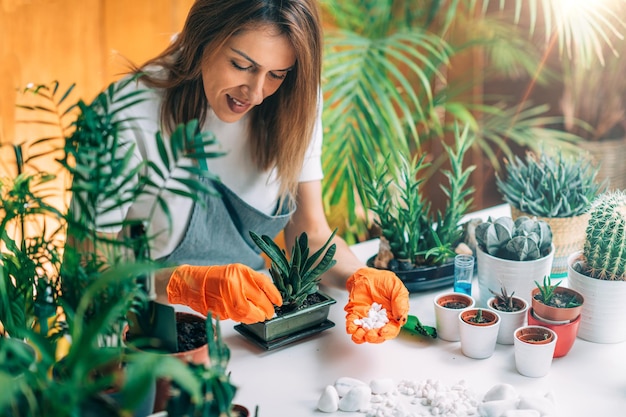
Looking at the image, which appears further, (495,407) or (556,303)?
(556,303)

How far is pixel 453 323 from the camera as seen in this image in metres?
1.37

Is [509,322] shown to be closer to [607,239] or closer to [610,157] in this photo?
[607,239]

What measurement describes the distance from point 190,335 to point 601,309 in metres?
0.80

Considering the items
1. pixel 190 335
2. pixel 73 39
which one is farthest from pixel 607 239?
pixel 73 39

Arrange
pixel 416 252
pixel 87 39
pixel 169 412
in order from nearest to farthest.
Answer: pixel 169 412 → pixel 416 252 → pixel 87 39

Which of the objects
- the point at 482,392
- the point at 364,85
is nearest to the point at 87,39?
the point at 364,85

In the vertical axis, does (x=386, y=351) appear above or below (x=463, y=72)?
below

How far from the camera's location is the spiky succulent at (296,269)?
1327 millimetres

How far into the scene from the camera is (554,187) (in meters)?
1.60

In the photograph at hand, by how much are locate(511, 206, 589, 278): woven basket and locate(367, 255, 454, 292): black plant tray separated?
24 cm

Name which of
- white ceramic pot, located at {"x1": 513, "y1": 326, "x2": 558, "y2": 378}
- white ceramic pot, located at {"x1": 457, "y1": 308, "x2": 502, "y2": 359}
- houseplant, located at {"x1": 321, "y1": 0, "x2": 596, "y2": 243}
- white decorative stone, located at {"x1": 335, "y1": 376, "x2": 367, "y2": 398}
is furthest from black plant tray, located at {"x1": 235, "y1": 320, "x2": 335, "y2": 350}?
houseplant, located at {"x1": 321, "y1": 0, "x2": 596, "y2": 243}

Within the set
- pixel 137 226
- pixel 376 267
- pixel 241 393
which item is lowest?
pixel 241 393

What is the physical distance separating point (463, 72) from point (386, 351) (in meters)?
2.33

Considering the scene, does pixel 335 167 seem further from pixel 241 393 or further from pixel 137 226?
pixel 137 226
